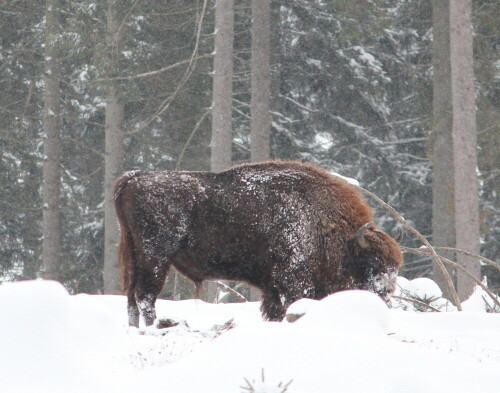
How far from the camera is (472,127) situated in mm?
13789

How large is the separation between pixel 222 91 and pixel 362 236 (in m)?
8.25

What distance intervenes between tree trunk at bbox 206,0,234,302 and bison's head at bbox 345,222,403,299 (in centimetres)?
748

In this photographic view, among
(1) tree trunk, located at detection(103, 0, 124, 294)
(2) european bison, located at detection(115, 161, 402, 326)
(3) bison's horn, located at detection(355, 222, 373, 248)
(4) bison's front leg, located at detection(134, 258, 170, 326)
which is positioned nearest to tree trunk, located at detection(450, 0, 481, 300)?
(2) european bison, located at detection(115, 161, 402, 326)

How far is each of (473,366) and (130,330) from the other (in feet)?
9.33

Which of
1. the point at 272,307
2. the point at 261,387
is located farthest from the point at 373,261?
the point at 261,387

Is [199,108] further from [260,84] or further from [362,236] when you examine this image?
[362,236]

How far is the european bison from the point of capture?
279 inches

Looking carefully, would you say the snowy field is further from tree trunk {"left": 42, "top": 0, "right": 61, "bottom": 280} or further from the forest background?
tree trunk {"left": 42, "top": 0, "right": 61, "bottom": 280}

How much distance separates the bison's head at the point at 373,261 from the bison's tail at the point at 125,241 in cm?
200

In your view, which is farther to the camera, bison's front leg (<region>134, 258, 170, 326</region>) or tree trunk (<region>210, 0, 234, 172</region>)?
tree trunk (<region>210, 0, 234, 172</region>)

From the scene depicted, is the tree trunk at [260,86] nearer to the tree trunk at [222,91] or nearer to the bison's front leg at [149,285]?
the tree trunk at [222,91]

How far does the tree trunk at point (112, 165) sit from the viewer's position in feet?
56.5

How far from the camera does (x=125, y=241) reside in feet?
23.8

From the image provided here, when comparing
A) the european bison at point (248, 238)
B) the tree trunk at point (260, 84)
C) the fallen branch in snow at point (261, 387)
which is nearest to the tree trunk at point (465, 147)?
the tree trunk at point (260, 84)
